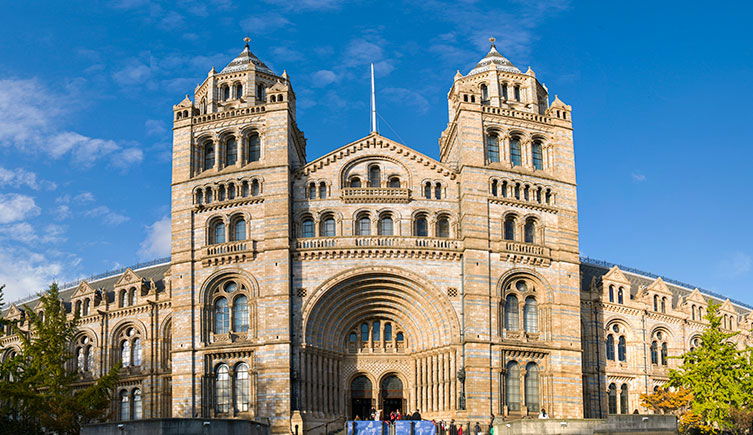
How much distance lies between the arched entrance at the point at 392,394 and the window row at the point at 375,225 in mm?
9726

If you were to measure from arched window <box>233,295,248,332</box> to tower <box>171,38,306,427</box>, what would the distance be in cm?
6

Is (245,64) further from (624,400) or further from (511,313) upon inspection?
(624,400)

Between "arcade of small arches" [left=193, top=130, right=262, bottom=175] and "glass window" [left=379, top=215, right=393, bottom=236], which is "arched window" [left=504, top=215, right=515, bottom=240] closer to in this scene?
"glass window" [left=379, top=215, right=393, bottom=236]

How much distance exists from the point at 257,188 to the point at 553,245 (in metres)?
19.8

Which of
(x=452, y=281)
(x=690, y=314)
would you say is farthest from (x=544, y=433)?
(x=690, y=314)

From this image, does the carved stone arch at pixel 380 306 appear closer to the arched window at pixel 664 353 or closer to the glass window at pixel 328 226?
the glass window at pixel 328 226

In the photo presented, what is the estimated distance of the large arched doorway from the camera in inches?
2416

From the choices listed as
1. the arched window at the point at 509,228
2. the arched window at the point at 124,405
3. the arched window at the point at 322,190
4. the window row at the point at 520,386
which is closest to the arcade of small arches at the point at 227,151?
the arched window at the point at 322,190

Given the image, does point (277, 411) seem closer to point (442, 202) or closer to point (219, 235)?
point (219, 235)

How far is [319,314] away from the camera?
5891cm

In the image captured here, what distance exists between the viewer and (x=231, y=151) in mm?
63125

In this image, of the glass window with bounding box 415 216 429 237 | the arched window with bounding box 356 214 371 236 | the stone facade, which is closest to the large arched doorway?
the stone facade

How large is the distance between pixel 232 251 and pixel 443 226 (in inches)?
545

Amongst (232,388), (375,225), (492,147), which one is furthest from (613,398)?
(232,388)
